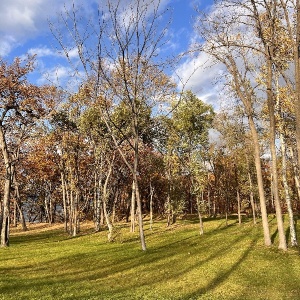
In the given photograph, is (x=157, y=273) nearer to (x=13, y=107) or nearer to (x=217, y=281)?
(x=217, y=281)

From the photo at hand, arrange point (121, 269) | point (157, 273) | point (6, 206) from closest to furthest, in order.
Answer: point (157, 273)
point (121, 269)
point (6, 206)

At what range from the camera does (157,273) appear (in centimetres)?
1487

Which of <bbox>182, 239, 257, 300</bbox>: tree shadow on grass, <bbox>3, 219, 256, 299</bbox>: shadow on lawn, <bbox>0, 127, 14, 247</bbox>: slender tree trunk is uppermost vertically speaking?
<bbox>0, 127, 14, 247</bbox>: slender tree trunk

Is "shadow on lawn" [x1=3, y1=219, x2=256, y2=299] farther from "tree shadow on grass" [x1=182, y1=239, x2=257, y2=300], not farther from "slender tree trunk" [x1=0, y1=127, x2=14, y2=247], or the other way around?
"slender tree trunk" [x1=0, y1=127, x2=14, y2=247]

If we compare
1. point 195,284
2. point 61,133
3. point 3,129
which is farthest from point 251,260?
point 61,133

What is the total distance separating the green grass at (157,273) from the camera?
38.5 ft

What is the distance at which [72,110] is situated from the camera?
118ft

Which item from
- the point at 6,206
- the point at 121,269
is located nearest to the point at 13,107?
the point at 6,206

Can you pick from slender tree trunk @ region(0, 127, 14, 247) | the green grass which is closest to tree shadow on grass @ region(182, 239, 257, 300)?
the green grass

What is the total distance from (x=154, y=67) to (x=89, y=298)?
16.2 meters

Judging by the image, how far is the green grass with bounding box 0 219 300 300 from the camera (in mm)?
11727

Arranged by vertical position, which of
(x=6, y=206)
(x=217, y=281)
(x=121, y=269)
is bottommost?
(x=217, y=281)

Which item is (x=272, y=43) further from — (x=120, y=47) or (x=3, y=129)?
(x=3, y=129)

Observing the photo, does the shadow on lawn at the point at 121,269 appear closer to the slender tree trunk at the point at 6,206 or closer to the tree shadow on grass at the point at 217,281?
the tree shadow on grass at the point at 217,281
